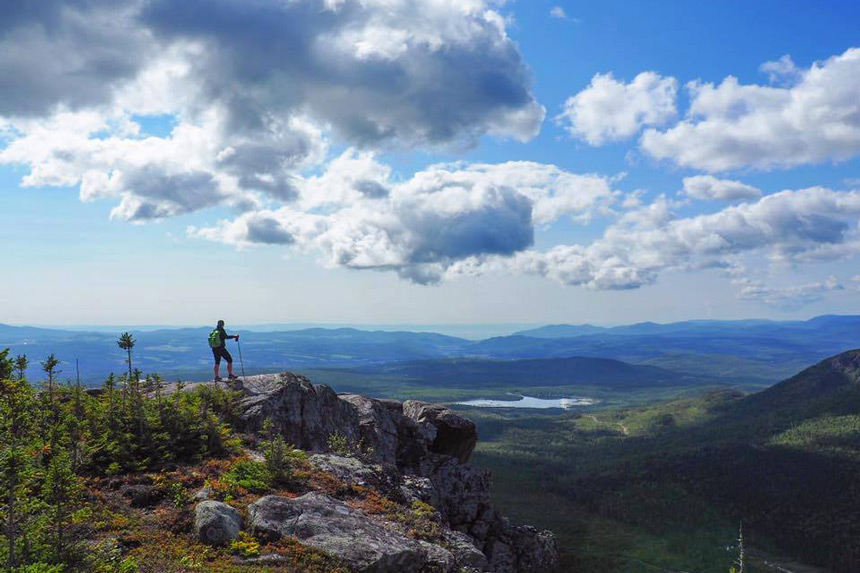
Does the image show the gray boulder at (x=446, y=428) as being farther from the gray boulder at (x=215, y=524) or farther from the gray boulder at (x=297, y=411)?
the gray boulder at (x=215, y=524)

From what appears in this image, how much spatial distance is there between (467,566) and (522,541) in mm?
24742

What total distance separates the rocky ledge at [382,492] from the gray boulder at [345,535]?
0.03 meters

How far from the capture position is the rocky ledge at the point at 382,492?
17.1 metres

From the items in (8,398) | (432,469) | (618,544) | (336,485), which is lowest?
(618,544)

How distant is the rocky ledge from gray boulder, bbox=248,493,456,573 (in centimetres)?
3

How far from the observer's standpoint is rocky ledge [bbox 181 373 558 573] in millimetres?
17109

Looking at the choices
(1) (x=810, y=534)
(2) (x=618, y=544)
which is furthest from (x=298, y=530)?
(1) (x=810, y=534)

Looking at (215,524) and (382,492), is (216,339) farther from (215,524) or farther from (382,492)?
(215,524)

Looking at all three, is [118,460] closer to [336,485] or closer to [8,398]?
[8,398]

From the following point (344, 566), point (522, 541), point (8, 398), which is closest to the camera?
point (344, 566)

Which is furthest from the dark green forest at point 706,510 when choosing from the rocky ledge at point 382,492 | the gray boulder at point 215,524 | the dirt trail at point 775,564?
the gray boulder at point 215,524

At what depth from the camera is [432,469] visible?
41.2 meters

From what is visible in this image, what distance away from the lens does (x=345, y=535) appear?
1736cm

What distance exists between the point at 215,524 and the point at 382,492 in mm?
9453
